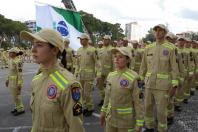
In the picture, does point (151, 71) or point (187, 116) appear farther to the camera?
point (187, 116)

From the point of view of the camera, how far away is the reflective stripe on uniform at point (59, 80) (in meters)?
2.93

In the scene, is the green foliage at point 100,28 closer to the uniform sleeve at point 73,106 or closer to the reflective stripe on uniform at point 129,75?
the reflective stripe on uniform at point 129,75

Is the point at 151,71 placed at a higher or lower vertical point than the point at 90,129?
higher

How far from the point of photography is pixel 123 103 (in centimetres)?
505

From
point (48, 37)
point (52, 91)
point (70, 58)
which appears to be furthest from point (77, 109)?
point (70, 58)

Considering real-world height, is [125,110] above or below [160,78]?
below

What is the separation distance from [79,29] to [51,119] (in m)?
8.84

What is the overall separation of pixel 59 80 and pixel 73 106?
26 centimetres

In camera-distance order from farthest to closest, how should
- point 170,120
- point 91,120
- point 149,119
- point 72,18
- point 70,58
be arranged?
point 70,58 → point 72,18 → point 91,120 → point 170,120 → point 149,119

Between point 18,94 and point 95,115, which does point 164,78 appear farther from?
point 18,94

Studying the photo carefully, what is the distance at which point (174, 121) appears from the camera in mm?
8711

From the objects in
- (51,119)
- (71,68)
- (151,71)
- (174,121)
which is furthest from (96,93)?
(51,119)

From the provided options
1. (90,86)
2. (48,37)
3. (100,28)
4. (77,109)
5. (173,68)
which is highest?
(100,28)

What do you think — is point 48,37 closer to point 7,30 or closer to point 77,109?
point 77,109
